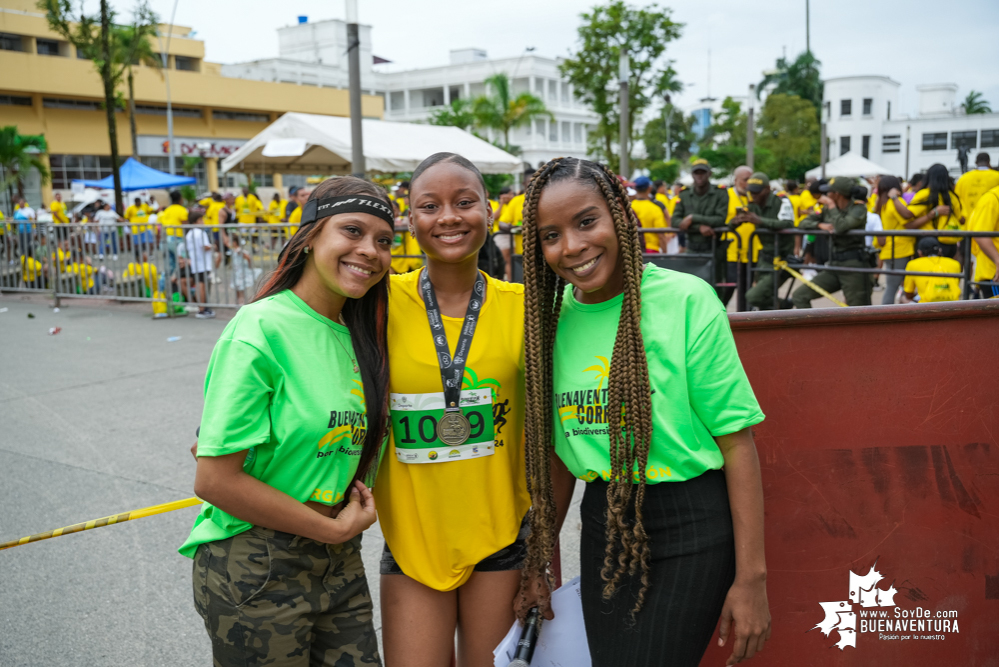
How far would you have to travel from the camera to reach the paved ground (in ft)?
11.4

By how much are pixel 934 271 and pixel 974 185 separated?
1557mm

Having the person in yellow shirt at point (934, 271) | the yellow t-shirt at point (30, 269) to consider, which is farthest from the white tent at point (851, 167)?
the yellow t-shirt at point (30, 269)

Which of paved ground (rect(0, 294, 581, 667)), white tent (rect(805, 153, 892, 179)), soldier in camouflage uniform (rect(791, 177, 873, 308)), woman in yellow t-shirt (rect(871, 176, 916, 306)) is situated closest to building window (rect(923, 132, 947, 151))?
white tent (rect(805, 153, 892, 179))

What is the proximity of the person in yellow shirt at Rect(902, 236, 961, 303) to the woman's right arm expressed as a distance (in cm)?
740

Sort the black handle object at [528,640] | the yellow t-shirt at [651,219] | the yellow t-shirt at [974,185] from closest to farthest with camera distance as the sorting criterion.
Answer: the black handle object at [528,640]
the yellow t-shirt at [974,185]
the yellow t-shirt at [651,219]

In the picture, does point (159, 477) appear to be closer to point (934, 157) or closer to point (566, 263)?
point (566, 263)

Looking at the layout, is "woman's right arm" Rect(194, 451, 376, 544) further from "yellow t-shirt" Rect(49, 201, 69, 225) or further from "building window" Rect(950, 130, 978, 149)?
"building window" Rect(950, 130, 978, 149)

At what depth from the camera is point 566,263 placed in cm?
195

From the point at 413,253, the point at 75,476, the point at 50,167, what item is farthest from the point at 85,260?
the point at 50,167

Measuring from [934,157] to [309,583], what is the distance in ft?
316

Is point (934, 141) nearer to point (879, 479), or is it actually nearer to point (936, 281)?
point (936, 281)

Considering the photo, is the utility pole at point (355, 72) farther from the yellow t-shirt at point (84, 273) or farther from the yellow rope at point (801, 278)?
the yellow t-shirt at point (84, 273)

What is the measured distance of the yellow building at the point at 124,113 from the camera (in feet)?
142

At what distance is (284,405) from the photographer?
191cm
